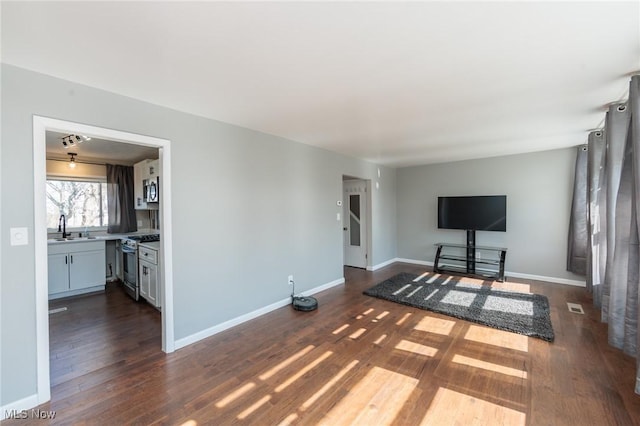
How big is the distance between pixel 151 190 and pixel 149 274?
152 cm

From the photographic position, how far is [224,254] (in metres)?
3.23

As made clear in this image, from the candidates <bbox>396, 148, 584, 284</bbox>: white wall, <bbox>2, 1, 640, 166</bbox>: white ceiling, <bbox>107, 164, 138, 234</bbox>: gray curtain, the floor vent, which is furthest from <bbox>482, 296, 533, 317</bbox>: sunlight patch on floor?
<bbox>107, 164, 138, 234</bbox>: gray curtain

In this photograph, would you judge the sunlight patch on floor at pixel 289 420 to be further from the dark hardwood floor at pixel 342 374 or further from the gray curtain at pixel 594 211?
the gray curtain at pixel 594 211

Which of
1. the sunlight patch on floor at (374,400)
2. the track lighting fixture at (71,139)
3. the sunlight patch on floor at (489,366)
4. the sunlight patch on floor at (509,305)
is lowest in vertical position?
the sunlight patch on floor at (374,400)

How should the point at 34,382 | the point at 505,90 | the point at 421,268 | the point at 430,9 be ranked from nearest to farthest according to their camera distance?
the point at 430,9, the point at 34,382, the point at 505,90, the point at 421,268

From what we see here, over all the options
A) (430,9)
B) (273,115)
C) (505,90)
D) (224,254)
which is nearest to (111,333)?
(224,254)

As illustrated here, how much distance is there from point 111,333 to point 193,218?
169 centimetres

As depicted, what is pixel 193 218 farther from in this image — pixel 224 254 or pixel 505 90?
pixel 505 90

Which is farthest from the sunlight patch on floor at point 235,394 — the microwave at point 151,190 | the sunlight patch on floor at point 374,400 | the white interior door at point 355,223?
the white interior door at point 355,223

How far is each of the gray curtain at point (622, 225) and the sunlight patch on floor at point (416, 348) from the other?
4.60 feet

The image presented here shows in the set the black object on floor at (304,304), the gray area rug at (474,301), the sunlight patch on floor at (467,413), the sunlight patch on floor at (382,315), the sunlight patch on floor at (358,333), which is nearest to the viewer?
the sunlight patch on floor at (467,413)

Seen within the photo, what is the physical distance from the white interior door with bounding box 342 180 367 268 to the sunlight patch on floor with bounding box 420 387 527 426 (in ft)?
13.7

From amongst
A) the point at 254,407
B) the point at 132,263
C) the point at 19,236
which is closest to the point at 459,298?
the point at 254,407

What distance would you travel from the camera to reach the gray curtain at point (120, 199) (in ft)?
17.4
